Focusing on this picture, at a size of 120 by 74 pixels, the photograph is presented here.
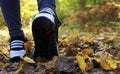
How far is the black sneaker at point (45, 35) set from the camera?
1.76 meters

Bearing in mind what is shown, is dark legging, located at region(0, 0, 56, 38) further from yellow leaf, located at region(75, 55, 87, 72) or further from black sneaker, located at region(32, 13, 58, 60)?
yellow leaf, located at region(75, 55, 87, 72)

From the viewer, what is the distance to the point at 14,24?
2031 mm

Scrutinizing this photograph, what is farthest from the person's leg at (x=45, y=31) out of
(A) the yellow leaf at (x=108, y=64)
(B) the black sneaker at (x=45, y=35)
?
(A) the yellow leaf at (x=108, y=64)

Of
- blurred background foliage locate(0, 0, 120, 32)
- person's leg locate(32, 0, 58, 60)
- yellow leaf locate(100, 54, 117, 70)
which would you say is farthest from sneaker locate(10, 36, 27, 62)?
blurred background foliage locate(0, 0, 120, 32)

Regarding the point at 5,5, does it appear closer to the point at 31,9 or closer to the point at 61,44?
the point at 61,44

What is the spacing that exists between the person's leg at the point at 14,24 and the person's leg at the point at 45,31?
15cm

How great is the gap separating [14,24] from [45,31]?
0.32 meters

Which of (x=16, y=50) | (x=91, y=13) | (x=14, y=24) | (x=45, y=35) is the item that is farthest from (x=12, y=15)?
(x=91, y=13)

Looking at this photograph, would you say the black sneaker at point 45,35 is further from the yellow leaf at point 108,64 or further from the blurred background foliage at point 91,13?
the blurred background foliage at point 91,13

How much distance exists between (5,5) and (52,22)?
38 cm

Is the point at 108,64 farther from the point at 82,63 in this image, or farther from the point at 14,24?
the point at 14,24

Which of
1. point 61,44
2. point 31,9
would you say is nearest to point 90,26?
point 31,9

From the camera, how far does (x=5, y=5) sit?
2016mm

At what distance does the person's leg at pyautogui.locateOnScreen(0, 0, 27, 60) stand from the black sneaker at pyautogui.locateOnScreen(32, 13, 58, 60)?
0.52ft
